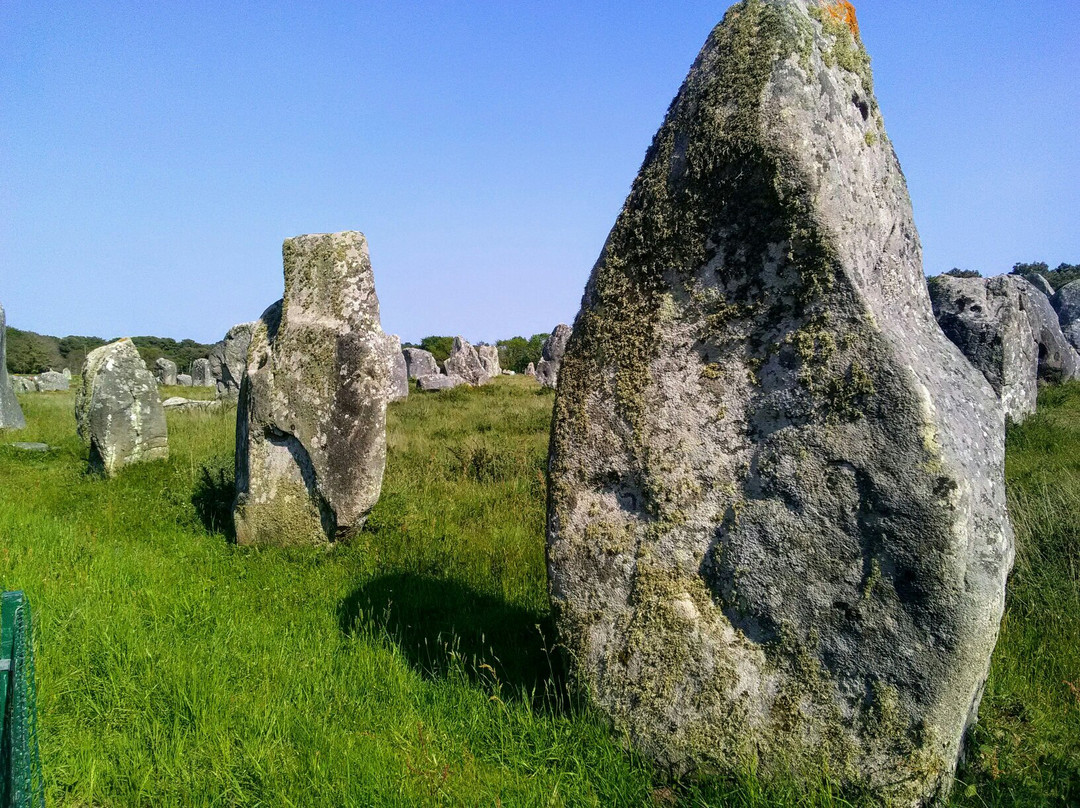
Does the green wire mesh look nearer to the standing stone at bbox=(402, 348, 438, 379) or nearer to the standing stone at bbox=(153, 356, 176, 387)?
the standing stone at bbox=(402, 348, 438, 379)

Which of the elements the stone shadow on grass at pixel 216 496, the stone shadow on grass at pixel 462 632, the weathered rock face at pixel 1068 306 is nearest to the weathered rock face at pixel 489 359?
the weathered rock face at pixel 1068 306

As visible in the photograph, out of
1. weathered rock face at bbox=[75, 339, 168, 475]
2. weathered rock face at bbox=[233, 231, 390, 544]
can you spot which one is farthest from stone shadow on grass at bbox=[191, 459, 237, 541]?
weathered rock face at bbox=[75, 339, 168, 475]

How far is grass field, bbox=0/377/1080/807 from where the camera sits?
2.93 m

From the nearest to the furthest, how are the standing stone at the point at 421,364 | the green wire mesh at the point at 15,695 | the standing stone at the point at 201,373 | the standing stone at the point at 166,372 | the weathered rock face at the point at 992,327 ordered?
the green wire mesh at the point at 15,695, the weathered rock face at the point at 992,327, the standing stone at the point at 421,364, the standing stone at the point at 201,373, the standing stone at the point at 166,372

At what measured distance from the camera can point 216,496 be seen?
318 inches

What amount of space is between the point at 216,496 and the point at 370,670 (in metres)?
4.94

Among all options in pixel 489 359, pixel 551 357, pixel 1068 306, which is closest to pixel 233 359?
pixel 551 357

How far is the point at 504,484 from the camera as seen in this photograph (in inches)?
332

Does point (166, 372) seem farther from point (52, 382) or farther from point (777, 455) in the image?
point (777, 455)

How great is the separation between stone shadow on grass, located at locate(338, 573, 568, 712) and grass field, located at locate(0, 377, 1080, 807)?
18mm

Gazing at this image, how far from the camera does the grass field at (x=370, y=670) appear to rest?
293cm

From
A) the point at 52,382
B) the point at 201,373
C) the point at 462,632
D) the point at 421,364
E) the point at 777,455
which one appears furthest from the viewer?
the point at 201,373

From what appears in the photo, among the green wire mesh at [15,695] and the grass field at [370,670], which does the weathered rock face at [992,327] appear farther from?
the green wire mesh at [15,695]

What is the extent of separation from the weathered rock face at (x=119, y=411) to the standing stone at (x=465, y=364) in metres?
23.9
